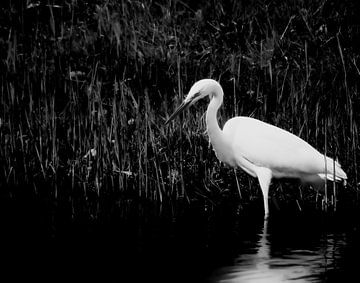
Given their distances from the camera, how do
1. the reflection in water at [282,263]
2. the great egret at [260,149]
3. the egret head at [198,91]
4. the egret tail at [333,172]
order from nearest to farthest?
the reflection in water at [282,263] < the egret tail at [333,172] < the great egret at [260,149] < the egret head at [198,91]

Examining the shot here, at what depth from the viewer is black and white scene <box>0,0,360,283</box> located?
182 inches

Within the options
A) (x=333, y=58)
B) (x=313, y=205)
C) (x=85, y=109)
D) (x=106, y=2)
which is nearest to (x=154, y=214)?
(x=313, y=205)

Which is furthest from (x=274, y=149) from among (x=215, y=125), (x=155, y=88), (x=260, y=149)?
(x=155, y=88)

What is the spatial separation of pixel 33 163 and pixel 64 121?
472mm

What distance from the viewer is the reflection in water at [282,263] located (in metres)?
4.09

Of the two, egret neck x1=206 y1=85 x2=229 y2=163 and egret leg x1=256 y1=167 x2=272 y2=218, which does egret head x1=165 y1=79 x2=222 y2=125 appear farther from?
egret leg x1=256 y1=167 x2=272 y2=218

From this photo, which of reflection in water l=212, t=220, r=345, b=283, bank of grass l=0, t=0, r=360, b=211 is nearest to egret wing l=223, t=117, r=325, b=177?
bank of grass l=0, t=0, r=360, b=211

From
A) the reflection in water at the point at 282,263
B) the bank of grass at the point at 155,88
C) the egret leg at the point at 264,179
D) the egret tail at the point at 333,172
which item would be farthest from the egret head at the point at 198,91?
the reflection in water at the point at 282,263

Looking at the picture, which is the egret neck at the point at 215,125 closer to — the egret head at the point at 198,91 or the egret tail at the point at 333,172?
the egret head at the point at 198,91

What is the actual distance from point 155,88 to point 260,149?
1421 millimetres

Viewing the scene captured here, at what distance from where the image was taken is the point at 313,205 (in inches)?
243

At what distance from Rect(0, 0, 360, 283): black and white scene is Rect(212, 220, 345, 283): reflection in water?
0.05ft

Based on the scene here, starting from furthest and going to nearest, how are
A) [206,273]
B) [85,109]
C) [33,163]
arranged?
1. [85,109]
2. [33,163]
3. [206,273]

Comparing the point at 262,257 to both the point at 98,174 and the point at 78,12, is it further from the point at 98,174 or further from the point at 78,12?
the point at 78,12
